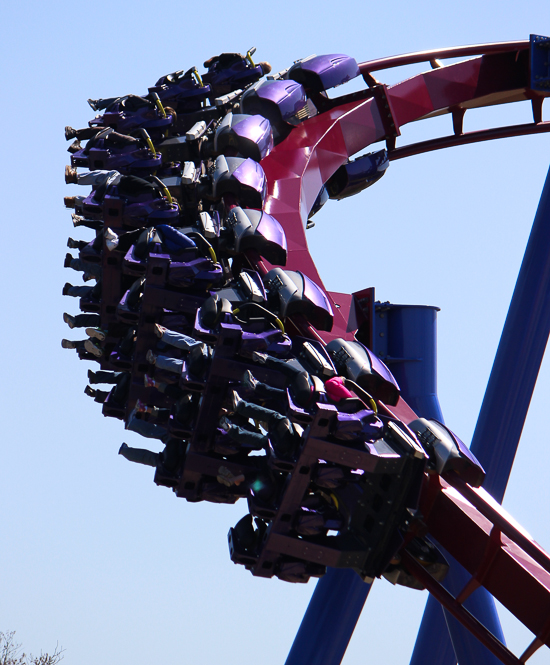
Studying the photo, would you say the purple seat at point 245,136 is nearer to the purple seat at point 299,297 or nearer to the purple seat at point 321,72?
the purple seat at point 321,72

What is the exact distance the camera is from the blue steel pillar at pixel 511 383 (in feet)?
31.0

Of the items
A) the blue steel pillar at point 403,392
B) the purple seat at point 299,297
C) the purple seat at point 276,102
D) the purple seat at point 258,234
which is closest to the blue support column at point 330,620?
the blue steel pillar at point 403,392

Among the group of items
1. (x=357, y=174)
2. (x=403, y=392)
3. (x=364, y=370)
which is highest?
(x=357, y=174)

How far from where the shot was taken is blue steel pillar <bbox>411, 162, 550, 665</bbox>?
946cm

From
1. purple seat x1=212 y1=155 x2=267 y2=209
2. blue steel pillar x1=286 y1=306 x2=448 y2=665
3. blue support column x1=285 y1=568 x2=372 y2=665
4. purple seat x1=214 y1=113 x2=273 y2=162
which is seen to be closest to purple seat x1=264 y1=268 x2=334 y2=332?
purple seat x1=212 y1=155 x2=267 y2=209

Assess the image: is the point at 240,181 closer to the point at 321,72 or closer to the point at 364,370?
the point at 364,370

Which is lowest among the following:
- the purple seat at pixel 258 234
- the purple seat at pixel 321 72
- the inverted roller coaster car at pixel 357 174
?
the purple seat at pixel 258 234

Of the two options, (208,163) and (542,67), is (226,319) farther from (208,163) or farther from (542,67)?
(542,67)

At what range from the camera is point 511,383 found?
10.1 metres

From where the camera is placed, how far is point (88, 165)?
410 inches

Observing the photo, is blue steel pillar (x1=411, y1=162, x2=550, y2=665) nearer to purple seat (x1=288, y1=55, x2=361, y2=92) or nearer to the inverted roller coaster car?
the inverted roller coaster car

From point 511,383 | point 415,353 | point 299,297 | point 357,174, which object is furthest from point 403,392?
point 357,174

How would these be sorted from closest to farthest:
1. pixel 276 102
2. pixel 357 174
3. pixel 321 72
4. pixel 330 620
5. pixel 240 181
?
pixel 240 181
pixel 330 620
pixel 276 102
pixel 321 72
pixel 357 174

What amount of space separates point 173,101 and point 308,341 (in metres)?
5.05
